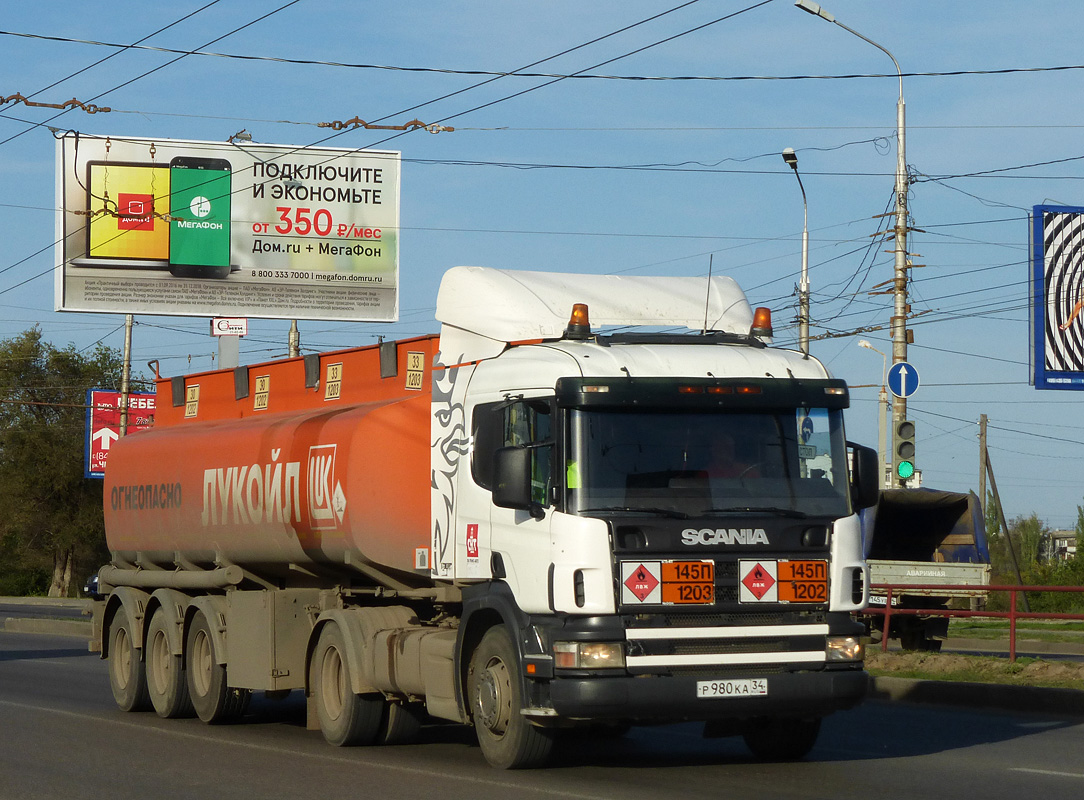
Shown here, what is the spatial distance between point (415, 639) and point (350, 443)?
5.82ft

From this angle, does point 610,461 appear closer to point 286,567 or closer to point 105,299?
point 286,567

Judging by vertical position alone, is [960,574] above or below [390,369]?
below

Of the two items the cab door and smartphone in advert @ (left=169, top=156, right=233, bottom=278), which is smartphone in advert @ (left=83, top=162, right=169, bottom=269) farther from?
the cab door

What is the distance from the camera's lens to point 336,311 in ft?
119

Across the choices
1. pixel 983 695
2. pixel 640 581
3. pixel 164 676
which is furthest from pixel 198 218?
pixel 640 581

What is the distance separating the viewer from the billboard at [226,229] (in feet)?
113

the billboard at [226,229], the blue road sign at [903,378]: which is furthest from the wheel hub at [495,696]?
the billboard at [226,229]

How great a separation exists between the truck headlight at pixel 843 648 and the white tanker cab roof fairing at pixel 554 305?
2.66m

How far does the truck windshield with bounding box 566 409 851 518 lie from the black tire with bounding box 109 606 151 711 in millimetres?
8050

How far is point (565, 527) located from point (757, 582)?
1275 millimetres

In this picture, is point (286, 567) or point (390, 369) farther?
point (286, 567)

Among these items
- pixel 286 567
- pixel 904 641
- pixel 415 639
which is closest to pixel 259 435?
pixel 286 567

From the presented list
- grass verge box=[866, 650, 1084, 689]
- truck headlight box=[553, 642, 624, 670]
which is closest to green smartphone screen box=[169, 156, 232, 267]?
grass verge box=[866, 650, 1084, 689]

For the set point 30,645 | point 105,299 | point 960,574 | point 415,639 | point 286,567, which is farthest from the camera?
point 105,299
